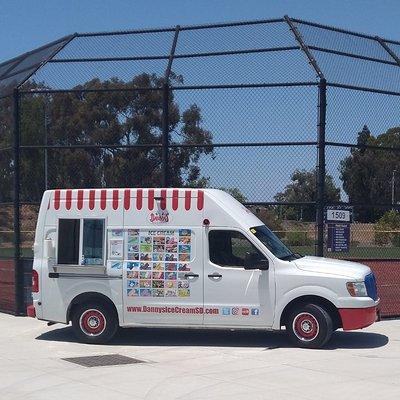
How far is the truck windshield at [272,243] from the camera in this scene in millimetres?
10703

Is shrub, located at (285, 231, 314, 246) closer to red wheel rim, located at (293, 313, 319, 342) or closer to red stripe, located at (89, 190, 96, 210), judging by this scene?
red wheel rim, located at (293, 313, 319, 342)

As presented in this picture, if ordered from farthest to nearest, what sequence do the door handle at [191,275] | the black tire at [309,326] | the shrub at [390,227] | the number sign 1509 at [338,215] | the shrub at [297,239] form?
A: the shrub at [390,227]
the shrub at [297,239]
the number sign 1509 at [338,215]
the door handle at [191,275]
the black tire at [309,326]

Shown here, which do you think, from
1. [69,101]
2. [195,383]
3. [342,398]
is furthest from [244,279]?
[69,101]

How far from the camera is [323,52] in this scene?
1326 cm

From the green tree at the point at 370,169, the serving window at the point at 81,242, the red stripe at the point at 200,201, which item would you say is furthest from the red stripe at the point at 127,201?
the green tree at the point at 370,169

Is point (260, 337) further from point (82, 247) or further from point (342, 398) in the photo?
point (342, 398)

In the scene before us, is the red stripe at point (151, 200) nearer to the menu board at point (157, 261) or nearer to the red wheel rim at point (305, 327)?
the menu board at point (157, 261)

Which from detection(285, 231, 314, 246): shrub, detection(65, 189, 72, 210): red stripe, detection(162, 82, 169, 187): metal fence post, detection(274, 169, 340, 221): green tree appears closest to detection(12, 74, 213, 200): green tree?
detection(162, 82, 169, 187): metal fence post

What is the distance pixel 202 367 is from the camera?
9.27 metres

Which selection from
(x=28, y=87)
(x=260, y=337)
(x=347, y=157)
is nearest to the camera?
(x=260, y=337)

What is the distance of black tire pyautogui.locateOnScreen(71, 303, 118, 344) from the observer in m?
10.9

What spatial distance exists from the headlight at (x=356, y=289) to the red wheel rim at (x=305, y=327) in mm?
642

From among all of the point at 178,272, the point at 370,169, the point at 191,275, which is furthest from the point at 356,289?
the point at 370,169

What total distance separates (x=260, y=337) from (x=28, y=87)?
682cm
